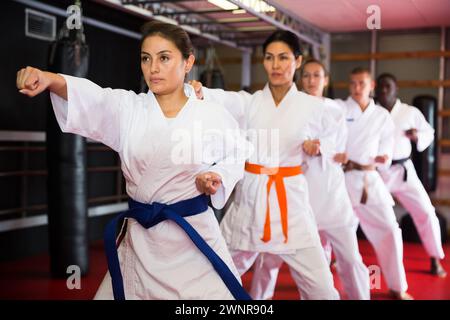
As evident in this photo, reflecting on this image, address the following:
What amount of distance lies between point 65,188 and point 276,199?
1.83 metres

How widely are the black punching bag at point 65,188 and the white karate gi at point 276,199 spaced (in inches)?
62.3

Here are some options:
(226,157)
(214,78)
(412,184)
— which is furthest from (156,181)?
(214,78)

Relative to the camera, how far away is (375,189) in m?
3.53

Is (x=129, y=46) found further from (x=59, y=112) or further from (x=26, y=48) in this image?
(x=59, y=112)

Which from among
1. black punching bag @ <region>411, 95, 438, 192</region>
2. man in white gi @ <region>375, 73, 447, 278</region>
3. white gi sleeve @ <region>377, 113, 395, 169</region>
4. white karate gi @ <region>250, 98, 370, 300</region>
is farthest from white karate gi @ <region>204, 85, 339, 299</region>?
black punching bag @ <region>411, 95, 438, 192</region>

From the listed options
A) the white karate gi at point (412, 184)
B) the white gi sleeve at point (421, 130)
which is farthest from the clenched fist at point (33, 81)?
the white gi sleeve at point (421, 130)

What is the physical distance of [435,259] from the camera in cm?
428

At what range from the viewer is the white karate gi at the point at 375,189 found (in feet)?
11.5

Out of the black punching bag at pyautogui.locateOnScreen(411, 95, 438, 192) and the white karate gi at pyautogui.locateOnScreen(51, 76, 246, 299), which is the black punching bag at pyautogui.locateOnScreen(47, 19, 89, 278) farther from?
the black punching bag at pyautogui.locateOnScreen(411, 95, 438, 192)

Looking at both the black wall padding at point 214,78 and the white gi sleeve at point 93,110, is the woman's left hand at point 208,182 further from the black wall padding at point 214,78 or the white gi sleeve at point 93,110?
the black wall padding at point 214,78

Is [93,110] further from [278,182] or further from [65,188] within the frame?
[65,188]

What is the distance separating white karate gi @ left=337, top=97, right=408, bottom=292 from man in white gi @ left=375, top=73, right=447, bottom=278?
0.87 feet

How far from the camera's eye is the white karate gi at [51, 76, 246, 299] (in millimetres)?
1754

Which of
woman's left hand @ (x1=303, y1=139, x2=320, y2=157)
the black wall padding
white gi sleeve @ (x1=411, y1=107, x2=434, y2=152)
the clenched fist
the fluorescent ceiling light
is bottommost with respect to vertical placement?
woman's left hand @ (x1=303, y1=139, x2=320, y2=157)
